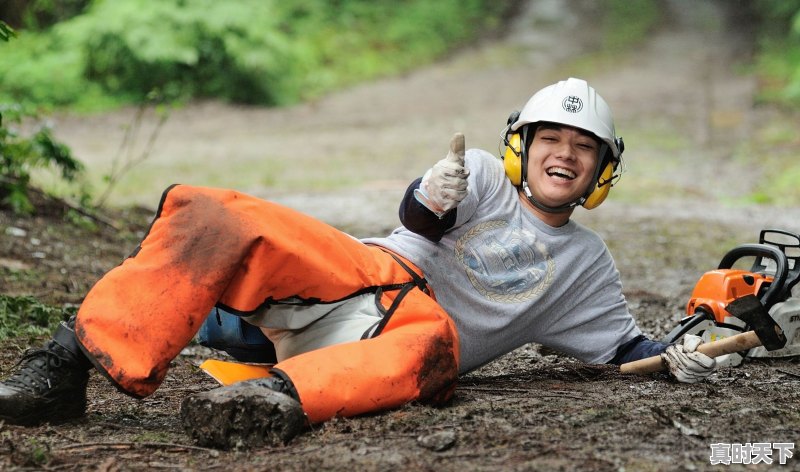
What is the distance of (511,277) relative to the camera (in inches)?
130

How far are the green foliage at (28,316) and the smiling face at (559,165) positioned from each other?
222cm

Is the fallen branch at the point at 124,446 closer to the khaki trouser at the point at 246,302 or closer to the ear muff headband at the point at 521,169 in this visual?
the khaki trouser at the point at 246,302

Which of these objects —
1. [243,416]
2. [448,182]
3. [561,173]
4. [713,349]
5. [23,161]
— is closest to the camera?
[243,416]

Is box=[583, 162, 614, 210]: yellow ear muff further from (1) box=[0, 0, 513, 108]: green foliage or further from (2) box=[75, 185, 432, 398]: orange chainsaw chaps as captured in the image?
(1) box=[0, 0, 513, 108]: green foliage

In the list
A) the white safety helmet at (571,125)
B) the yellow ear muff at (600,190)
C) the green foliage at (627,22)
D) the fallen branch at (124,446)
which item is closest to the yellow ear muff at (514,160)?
the white safety helmet at (571,125)

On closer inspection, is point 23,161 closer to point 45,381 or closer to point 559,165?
point 45,381

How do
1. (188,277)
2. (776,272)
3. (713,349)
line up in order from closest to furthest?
(188,277)
(713,349)
(776,272)

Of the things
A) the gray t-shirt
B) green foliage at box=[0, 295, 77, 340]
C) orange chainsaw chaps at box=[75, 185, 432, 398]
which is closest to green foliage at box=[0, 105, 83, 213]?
green foliage at box=[0, 295, 77, 340]

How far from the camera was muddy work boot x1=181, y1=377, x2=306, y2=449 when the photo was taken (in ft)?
7.98

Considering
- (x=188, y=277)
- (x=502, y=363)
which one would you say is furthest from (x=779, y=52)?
(x=188, y=277)

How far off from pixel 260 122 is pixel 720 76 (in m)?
9.36

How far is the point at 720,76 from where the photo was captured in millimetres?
18469

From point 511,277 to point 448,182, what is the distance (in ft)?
1.79

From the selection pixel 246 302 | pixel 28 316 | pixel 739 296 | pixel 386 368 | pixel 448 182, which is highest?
pixel 448 182
